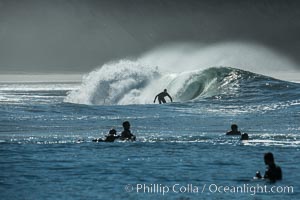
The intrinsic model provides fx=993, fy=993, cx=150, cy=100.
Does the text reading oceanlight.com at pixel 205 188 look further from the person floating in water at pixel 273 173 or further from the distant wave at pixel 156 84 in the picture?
the distant wave at pixel 156 84

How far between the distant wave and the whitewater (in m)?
0.25

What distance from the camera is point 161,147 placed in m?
30.8

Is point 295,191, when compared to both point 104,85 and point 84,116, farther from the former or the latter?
point 104,85

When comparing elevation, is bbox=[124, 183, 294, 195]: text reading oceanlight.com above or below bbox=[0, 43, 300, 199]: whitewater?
below

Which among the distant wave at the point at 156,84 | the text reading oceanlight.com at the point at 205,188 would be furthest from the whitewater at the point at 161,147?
the distant wave at the point at 156,84

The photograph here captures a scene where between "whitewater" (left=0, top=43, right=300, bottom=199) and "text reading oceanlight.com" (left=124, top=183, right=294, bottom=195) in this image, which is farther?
"whitewater" (left=0, top=43, right=300, bottom=199)

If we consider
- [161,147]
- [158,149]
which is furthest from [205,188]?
[161,147]

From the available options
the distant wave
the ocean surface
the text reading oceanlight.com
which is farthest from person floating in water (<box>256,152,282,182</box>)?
the distant wave

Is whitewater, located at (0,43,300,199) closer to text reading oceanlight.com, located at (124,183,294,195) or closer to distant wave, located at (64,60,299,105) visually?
text reading oceanlight.com, located at (124,183,294,195)

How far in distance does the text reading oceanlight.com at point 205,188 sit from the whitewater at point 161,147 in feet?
0.08

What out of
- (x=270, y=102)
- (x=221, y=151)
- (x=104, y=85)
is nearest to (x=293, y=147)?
(x=221, y=151)

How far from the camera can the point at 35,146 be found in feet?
103

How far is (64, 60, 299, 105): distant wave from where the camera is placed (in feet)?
196

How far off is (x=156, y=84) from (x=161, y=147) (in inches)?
1496
